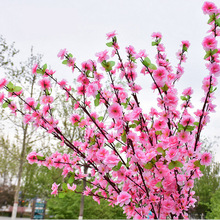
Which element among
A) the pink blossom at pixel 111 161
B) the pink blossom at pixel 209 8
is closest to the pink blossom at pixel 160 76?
the pink blossom at pixel 209 8

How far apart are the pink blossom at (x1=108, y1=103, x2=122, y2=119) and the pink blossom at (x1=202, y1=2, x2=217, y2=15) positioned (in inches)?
41.5

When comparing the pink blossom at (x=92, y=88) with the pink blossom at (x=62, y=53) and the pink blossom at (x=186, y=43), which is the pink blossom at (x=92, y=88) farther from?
the pink blossom at (x=186, y=43)

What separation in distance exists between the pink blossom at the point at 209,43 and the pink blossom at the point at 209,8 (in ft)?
0.81

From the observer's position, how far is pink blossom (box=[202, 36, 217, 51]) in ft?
6.02

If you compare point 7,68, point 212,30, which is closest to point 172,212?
point 212,30

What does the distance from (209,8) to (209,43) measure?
33 cm

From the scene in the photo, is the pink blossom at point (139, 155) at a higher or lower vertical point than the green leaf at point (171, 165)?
higher

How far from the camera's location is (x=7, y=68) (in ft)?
36.9

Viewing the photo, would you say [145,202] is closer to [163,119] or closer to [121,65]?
[163,119]

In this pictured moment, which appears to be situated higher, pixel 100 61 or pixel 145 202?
pixel 100 61

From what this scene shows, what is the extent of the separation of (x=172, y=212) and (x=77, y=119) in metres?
1.29

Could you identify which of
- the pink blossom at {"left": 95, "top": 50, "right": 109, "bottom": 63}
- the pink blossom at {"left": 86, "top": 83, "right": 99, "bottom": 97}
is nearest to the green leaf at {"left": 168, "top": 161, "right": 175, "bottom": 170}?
the pink blossom at {"left": 86, "top": 83, "right": 99, "bottom": 97}

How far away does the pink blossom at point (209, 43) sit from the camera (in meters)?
1.84

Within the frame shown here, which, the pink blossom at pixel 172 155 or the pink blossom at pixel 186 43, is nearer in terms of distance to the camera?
the pink blossom at pixel 172 155
